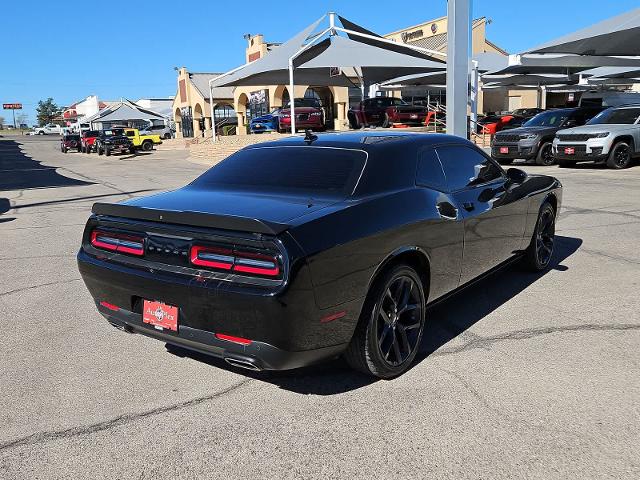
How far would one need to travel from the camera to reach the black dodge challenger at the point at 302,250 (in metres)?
2.87

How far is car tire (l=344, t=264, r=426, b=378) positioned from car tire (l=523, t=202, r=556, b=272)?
2266 mm

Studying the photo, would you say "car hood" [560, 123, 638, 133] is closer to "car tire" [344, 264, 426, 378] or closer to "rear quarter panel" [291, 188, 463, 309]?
"rear quarter panel" [291, 188, 463, 309]

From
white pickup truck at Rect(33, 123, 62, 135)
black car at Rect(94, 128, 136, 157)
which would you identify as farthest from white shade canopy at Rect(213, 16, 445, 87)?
white pickup truck at Rect(33, 123, 62, 135)

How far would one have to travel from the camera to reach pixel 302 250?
2822 mm

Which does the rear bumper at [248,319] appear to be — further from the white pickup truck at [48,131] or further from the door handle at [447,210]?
the white pickup truck at [48,131]

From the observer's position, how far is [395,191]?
3.65 metres

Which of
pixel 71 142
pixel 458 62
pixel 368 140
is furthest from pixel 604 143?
pixel 71 142

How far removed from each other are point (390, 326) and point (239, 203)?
46.3 inches

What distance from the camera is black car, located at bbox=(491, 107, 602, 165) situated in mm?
17438

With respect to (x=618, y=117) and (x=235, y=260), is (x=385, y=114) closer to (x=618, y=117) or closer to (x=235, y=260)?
(x=618, y=117)

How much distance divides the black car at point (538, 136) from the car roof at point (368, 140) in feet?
45.9

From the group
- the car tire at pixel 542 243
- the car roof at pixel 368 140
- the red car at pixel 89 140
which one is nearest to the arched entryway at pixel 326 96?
the red car at pixel 89 140

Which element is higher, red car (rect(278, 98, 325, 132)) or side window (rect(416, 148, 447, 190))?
red car (rect(278, 98, 325, 132))

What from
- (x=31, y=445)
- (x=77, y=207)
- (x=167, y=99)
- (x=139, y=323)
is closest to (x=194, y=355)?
(x=139, y=323)
